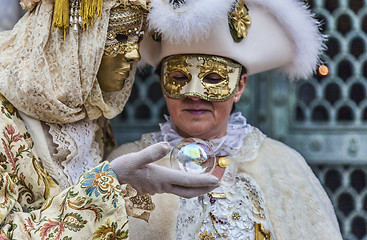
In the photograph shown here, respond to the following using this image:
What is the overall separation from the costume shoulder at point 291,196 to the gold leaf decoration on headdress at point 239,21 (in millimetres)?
616

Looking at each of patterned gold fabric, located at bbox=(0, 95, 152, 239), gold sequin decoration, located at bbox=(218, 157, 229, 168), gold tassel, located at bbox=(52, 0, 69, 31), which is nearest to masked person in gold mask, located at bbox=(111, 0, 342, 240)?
gold sequin decoration, located at bbox=(218, 157, 229, 168)

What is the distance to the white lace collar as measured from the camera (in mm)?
2715

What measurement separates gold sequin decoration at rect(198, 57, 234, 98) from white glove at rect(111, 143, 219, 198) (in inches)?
26.8

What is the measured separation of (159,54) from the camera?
8.81ft

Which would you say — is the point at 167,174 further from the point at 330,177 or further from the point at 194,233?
the point at 330,177

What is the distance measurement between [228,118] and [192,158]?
2.88 feet

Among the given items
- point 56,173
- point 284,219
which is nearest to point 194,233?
point 284,219

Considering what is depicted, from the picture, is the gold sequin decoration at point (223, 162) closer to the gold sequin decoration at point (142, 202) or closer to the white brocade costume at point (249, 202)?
the white brocade costume at point (249, 202)

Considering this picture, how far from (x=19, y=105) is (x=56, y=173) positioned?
0.32m

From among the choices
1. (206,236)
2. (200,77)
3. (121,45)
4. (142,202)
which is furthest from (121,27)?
(206,236)

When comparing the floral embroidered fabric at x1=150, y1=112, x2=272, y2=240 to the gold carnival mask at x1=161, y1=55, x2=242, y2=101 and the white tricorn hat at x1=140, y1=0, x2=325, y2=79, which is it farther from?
the white tricorn hat at x1=140, y1=0, x2=325, y2=79

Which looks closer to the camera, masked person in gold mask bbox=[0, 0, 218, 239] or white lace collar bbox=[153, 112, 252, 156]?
masked person in gold mask bbox=[0, 0, 218, 239]

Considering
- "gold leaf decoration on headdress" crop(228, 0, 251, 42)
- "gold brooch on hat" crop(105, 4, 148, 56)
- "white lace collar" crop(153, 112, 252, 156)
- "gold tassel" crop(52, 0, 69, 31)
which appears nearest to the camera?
"gold tassel" crop(52, 0, 69, 31)

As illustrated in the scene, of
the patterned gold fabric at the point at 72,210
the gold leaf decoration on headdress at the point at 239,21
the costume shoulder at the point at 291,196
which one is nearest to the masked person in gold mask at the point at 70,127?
the patterned gold fabric at the point at 72,210
